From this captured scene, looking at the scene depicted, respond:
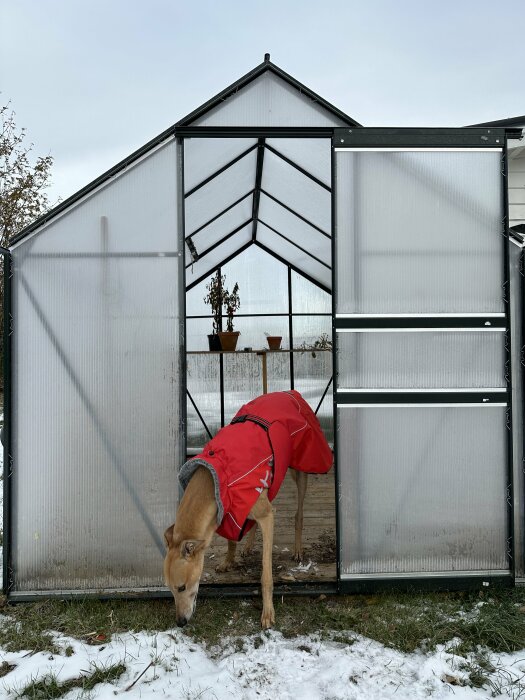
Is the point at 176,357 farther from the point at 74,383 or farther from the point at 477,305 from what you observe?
the point at 477,305

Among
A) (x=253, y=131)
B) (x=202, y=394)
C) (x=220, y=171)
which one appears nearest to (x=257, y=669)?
(x=253, y=131)

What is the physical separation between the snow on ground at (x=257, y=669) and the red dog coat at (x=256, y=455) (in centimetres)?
68

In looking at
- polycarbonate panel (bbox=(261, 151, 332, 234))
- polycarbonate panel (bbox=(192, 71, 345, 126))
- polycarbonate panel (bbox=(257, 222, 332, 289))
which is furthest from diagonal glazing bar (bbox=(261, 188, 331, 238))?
polycarbonate panel (bbox=(192, 71, 345, 126))

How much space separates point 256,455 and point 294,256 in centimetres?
527

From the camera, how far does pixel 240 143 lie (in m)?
4.98

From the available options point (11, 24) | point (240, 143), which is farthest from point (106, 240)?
point (11, 24)

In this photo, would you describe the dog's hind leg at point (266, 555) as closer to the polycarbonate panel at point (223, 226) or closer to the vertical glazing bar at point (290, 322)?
the polycarbonate panel at point (223, 226)

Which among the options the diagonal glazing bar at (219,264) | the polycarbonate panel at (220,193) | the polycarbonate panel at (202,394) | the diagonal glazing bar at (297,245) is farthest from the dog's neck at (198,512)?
the diagonal glazing bar at (219,264)

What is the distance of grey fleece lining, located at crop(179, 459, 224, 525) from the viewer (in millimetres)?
3301

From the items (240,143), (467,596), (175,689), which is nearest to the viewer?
(175,689)

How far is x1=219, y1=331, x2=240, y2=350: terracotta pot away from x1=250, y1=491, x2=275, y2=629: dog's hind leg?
4.89 m

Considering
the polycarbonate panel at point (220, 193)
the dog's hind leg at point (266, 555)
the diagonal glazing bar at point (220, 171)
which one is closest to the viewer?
the dog's hind leg at point (266, 555)

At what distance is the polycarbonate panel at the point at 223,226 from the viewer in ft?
23.4

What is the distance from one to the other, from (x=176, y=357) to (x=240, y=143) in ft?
7.15
